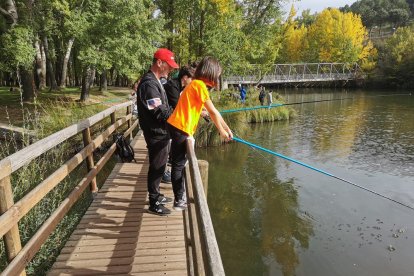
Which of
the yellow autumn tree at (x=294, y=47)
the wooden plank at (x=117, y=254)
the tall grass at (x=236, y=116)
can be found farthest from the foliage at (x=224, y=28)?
the yellow autumn tree at (x=294, y=47)

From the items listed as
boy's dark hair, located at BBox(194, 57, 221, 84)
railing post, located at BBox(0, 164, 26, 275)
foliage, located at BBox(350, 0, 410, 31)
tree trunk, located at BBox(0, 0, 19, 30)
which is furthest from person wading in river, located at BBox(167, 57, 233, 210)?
foliage, located at BBox(350, 0, 410, 31)

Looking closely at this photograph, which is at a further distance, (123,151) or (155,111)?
(123,151)

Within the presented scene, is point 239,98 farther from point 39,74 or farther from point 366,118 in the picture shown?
point 39,74

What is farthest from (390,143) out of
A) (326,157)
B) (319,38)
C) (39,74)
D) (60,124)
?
(319,38)

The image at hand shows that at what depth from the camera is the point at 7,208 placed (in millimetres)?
2379

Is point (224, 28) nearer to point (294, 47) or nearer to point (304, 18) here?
point (294, 47)

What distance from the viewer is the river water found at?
20.6 ft

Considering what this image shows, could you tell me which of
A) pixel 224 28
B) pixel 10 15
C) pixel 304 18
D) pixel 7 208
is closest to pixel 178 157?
pixel 7 208

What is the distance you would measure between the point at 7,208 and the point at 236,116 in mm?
14121

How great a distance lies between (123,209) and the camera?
14.2 ft

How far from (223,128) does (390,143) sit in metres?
14.1

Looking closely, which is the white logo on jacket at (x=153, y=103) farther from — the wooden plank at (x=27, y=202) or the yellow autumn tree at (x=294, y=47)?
the yellow autumn tree at (x=294, y=47)

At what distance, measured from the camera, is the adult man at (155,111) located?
11.8 feet

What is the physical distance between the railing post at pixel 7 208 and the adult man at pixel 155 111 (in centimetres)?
153
